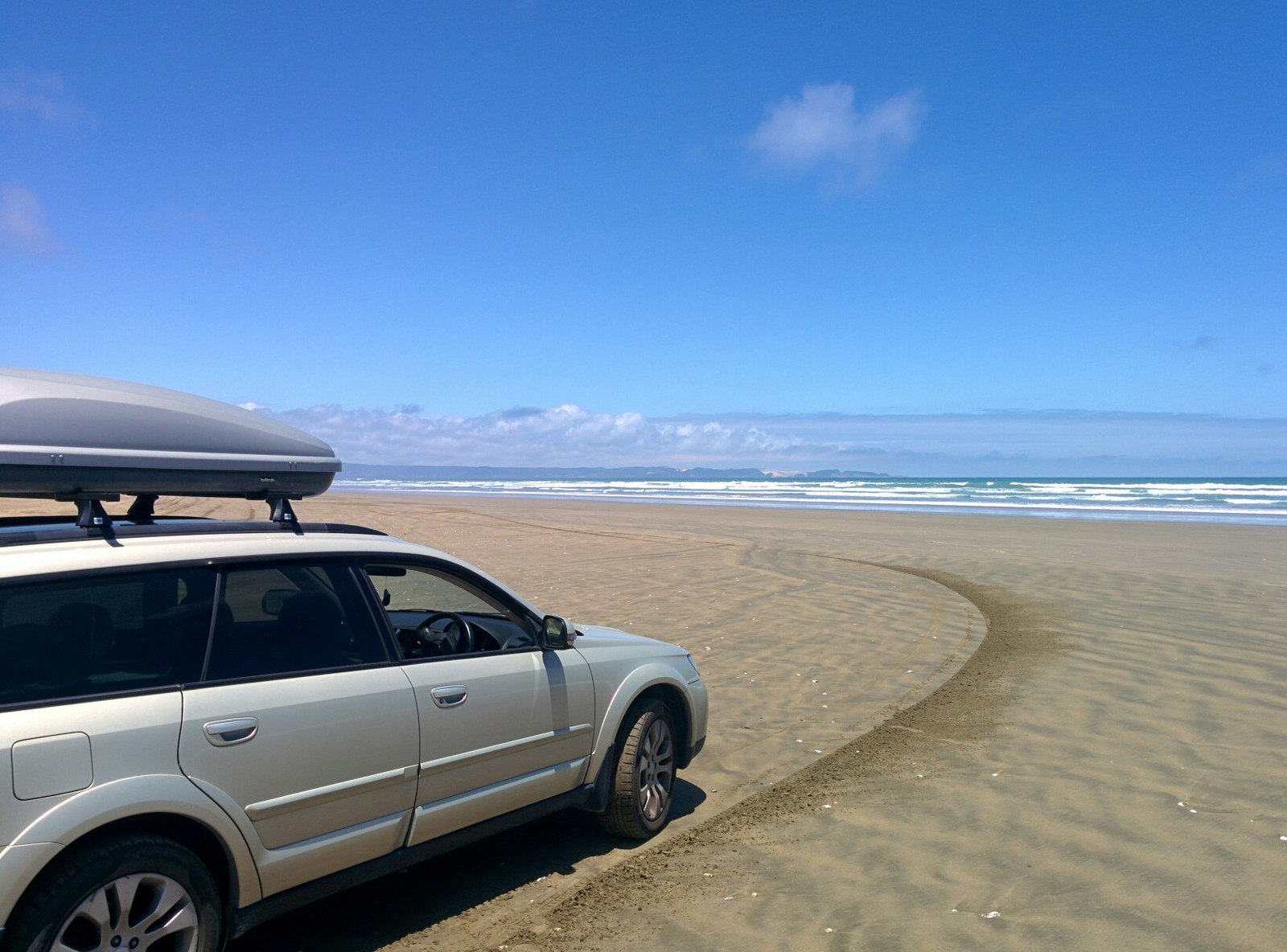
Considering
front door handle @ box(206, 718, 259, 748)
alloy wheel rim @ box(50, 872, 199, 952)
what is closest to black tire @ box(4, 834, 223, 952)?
alloy wheel rim @ box(50, 872, 199, 952)

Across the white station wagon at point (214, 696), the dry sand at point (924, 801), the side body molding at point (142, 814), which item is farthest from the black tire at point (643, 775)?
the side body molding at point (142, 814)

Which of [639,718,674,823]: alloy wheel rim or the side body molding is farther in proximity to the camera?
[639,718,674,823]: alloy wheel rim

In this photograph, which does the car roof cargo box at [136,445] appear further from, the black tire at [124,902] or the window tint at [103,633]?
the black tire at [124,902]

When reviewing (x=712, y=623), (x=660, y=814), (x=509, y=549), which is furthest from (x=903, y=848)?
(x=509, y=549)

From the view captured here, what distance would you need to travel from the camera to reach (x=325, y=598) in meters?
3.97

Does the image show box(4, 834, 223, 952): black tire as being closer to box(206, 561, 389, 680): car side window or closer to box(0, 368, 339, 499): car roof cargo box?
box(206, 561, 389, 680): car side window

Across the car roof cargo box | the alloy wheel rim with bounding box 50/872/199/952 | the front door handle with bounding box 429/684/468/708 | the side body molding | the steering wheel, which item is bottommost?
the alloy wheel rim with bounding box 50/872/199/952

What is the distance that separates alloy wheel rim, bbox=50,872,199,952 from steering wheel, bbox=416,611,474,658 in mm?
1512

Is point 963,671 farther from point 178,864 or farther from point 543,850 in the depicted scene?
point 178,864

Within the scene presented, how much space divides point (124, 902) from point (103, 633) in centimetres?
86

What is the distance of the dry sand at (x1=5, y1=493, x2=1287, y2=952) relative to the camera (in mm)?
4117

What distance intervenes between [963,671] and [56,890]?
796 cm

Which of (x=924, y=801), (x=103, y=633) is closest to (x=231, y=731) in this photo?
(x=103, y=633)

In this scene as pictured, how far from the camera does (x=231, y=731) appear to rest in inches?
130
